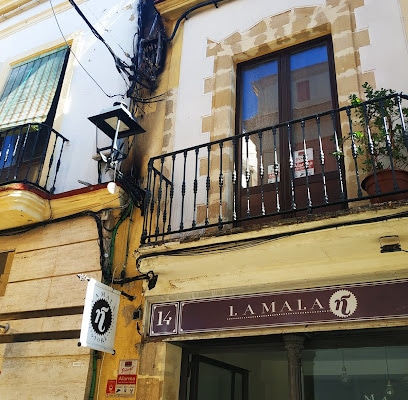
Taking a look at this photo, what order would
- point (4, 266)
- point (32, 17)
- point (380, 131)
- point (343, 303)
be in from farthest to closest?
1. point (32, 17)
2. point (4, 266)
3. point (380, 131)
4. point (343, 303)

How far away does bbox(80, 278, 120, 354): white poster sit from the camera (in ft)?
13.9

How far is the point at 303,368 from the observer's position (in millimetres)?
4129


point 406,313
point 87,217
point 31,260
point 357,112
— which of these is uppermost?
point 357,112

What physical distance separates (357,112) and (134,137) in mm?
2796

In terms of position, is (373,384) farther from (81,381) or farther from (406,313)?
(81,381)

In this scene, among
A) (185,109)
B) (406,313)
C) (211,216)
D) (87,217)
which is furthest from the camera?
(185,109)

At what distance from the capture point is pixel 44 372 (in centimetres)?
475

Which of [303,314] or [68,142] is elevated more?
[68,142]

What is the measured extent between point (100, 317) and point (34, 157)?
3.05 meters

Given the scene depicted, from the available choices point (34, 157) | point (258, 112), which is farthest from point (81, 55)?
point (258, 112)

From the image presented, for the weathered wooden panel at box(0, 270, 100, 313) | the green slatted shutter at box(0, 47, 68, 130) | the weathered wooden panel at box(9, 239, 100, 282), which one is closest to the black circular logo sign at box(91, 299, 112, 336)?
the weathered wooden panel at box(0, 270, 100, 313)

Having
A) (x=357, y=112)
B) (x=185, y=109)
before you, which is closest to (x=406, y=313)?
(x=357, y=112)

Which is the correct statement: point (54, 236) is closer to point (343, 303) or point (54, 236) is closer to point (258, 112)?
point (258, 112)

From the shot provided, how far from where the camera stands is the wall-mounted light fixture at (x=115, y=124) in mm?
4995
